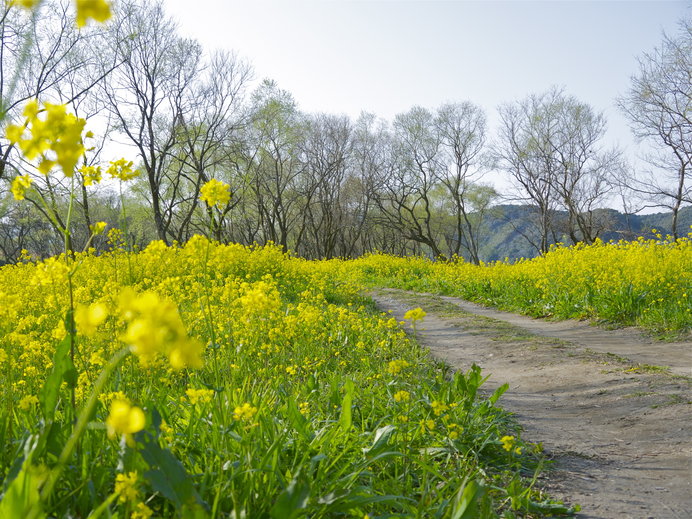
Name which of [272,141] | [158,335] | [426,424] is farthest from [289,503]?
[272,141]

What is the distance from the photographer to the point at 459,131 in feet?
102

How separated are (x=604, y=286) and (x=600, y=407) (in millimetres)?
5325

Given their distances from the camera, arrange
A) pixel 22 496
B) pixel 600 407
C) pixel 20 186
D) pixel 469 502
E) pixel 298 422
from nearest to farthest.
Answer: pixel 22 496
pixel 469 502
pixel 20 186
pixel 298 422
pixel 600 407

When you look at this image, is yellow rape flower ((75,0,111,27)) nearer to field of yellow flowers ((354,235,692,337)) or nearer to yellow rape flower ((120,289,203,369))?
yellow rape flower ((120,289,203,369))

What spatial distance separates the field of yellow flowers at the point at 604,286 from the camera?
711cm

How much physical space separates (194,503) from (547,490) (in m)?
1.98

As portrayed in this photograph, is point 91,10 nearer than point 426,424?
Yes

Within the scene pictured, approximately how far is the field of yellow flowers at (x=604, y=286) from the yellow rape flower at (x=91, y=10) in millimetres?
7384

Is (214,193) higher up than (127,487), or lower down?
higher up

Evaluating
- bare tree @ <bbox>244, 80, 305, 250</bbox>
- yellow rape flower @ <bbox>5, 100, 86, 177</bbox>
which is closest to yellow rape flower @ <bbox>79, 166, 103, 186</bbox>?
yellow rape flower @ <bbox>5, 100, 86, 177</bbox>

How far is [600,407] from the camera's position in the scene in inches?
146

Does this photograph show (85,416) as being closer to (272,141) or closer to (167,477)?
(167,477)

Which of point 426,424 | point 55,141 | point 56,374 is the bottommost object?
point 426,424

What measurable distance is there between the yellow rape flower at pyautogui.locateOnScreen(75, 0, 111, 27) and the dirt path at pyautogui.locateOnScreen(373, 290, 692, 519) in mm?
2684
